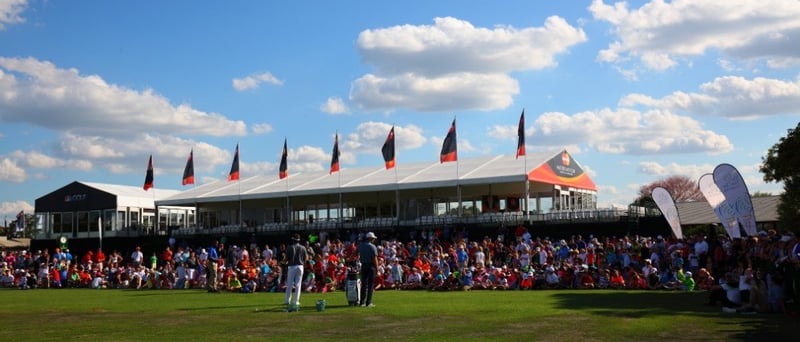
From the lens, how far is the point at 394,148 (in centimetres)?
3853

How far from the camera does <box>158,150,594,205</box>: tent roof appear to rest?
39688 millimetres

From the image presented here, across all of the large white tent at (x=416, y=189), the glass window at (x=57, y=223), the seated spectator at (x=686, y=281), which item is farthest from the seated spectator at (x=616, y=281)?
the glass window at (x=57, y=223)

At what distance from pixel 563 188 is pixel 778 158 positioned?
581 inches

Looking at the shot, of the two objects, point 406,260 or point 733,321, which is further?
point 406,260

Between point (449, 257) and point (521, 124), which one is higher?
point (521, 124)

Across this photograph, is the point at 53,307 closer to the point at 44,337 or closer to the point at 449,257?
the point at 44,337

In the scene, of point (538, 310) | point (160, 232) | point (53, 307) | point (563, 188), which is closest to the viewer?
point (538, 310)

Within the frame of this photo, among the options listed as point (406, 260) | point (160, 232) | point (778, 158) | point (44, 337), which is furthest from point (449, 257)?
point (160, 232)

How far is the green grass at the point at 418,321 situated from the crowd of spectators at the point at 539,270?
0.83 metres

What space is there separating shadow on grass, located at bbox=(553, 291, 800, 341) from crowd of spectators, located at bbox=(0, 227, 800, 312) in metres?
0.58

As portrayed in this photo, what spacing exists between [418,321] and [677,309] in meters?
5.02

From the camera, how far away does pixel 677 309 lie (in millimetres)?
14344

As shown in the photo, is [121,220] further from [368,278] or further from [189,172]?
[368,278]

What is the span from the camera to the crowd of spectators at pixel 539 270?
573 inches
